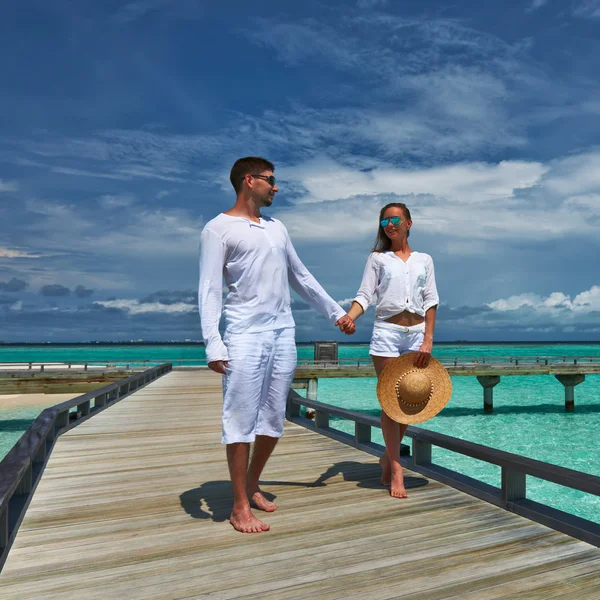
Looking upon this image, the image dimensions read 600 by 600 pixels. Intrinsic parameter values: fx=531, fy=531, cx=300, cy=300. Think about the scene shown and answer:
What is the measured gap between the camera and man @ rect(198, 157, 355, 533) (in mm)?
3127

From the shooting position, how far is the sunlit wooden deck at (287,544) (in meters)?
2.47

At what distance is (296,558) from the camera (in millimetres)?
2791

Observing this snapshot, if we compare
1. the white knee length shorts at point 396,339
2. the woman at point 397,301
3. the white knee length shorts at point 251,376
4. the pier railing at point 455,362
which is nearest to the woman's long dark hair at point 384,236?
the woman at point 397,301

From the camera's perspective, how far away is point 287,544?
9.80 feet

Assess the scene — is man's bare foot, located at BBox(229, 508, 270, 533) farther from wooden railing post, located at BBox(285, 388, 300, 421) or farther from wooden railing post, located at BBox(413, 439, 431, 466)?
wooden railing post, located at BBox(285, 388, 300, 421)

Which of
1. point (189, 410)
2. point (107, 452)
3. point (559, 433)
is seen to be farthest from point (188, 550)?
point (559, 433)

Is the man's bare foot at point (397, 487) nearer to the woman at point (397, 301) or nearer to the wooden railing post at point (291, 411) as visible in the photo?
the woman at point (397, 301)

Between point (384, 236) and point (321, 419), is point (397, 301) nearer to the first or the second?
point (384, 236)

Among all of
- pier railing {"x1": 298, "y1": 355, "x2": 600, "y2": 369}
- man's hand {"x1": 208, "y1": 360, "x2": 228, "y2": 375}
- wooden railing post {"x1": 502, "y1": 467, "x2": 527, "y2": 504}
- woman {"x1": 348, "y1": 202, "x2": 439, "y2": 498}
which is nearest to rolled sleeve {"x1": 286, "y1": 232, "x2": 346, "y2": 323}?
woman {"x1": 348, "y1": 202, "x2": 439, "y2": 498}

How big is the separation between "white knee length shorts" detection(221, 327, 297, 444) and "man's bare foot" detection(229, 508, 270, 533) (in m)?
0.47

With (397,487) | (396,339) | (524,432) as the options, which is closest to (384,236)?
(396,339)

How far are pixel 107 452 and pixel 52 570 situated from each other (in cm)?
338

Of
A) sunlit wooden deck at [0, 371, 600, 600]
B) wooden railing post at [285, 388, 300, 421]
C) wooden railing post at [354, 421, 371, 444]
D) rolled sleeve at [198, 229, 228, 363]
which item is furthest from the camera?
wooden railing post at [285, 388, 300, 421]

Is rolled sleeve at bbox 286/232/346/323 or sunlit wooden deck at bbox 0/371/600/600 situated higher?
rolled sleeve at bbox 286/232/346/323
